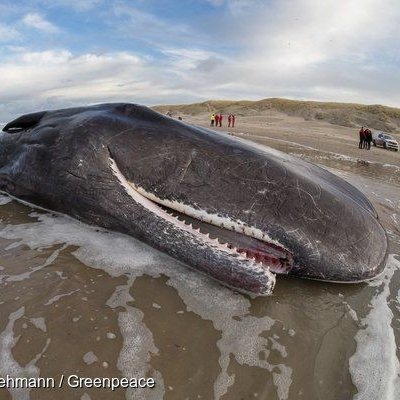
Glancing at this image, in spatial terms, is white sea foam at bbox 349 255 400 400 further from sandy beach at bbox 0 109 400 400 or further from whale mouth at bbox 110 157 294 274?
whale mouth at bbox 110 157 294 274

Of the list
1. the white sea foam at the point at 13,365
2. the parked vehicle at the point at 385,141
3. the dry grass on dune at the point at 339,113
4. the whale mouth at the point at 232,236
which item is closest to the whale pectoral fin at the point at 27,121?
the whale mouth at the point at 232,236

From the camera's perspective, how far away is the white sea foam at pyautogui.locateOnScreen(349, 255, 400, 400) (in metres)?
2.65

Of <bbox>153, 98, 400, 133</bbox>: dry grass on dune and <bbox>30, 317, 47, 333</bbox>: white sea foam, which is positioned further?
<bbox>153, 98, 400, 133</bbox>: dry grass on dune

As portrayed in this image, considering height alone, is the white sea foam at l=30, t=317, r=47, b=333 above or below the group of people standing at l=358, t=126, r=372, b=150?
above

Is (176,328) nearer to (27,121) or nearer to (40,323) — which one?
(40,323)

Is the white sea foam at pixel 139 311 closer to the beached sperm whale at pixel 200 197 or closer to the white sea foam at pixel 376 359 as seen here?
the beached sperm whale at pixel 200 197

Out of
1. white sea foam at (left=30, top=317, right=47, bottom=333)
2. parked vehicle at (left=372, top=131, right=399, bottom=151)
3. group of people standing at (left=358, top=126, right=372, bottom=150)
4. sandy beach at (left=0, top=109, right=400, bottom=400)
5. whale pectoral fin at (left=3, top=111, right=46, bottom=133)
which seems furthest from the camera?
parked vehicle at (left=372, top=131, right=399, bottom=151)

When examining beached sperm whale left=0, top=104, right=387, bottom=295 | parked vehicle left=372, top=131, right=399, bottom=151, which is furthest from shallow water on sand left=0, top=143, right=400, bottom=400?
parked vehicle left=372, top=131, right=399, bottom=151

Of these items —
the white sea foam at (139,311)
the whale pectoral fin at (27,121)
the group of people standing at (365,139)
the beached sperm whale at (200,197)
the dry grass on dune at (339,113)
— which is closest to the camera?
the white sea foam at (139,311)

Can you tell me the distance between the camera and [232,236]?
388 cm

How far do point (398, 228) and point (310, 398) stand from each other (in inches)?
179

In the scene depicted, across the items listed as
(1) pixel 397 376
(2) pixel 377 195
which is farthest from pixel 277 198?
(2) pixel 377 195

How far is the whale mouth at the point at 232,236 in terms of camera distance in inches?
149

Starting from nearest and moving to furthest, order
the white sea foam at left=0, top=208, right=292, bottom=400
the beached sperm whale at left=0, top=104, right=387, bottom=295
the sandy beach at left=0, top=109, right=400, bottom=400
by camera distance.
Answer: the sandy beach at left=0, top=109, right=400, bottom=400 < the white sea foam at left=0, top=208, right=292, bottom=400 < the beached sperm whale at left=0, top=104, right=387, bottom=295
